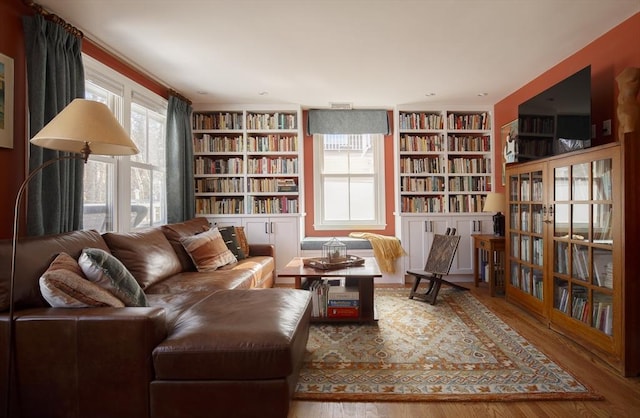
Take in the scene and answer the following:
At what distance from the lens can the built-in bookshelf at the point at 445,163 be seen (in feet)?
16.5

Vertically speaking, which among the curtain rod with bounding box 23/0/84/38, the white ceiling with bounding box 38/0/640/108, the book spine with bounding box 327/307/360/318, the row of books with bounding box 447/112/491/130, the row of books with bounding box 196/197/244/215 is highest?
the white ceiling with bounding box 38/0/640/108

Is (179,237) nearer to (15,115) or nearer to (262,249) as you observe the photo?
(262,249)

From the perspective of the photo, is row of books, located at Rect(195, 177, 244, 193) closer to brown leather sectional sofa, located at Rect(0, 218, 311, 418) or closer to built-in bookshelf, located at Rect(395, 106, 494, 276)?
built-in bookshelf, located at Rect(395, 106, 494, 276)

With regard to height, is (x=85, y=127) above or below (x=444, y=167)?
below

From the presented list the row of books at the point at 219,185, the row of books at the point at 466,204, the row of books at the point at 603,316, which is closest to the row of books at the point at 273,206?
the row of books at the point at 219,185

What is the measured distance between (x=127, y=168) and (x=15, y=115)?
3.81ft

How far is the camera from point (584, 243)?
262 centimetres

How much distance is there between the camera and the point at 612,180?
2330mm

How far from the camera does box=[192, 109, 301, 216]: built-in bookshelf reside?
497 centimetres

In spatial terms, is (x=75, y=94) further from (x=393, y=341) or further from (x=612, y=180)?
(x=612, y=180)

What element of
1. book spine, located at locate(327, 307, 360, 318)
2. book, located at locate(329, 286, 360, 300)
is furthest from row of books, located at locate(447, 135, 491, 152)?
book spine, located at locate(327, 307, 360, 318)

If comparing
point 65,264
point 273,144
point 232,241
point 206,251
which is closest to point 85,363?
point 65,264

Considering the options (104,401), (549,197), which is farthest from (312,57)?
(104,401)

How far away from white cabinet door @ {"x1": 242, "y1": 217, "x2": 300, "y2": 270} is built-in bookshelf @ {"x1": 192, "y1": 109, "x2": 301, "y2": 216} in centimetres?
16
